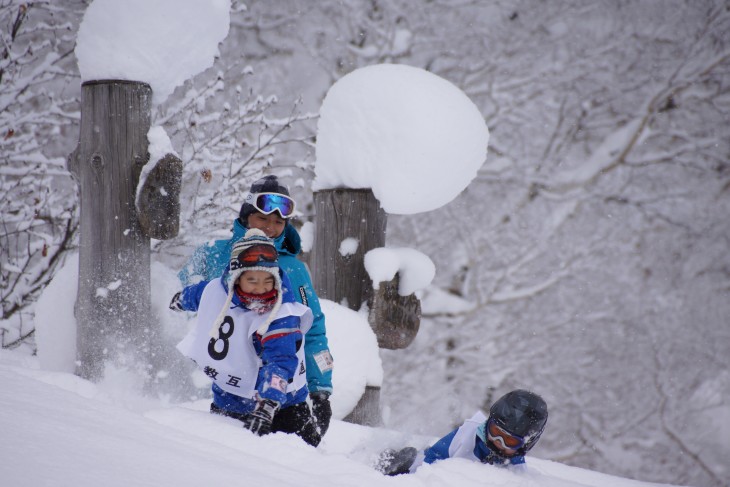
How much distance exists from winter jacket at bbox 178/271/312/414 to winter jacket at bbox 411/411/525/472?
3.08ft

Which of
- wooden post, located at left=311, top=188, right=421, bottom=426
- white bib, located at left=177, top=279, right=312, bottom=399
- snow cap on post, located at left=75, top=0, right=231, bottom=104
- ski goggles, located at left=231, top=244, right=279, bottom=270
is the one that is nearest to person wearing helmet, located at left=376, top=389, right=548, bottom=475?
wooden post, located at left=311, top=188, right=421, bottom=426

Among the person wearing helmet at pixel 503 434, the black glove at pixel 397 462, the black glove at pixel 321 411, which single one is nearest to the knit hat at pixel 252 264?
the black glove at pixel 321 411

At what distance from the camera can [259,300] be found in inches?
97.6

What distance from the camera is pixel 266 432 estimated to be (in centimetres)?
226

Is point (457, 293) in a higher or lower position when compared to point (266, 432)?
higher

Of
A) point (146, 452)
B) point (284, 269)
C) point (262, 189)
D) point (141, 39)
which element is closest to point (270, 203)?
point (262, 189)

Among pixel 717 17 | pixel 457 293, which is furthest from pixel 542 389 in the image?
pixel 717 17

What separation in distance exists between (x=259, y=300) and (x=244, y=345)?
0.66 ft

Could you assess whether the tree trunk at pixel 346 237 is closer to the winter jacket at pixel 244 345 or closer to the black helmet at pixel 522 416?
the black helmet at pixel 522 416

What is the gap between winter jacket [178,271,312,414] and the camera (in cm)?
245

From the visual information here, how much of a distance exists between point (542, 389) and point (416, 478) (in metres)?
8.75

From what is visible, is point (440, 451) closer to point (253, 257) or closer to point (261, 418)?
point (261, 418)

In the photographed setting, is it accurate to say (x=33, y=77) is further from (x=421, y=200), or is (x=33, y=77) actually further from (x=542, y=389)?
(x=542, y=389)

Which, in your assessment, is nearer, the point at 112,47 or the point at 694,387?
the point at 112,47
